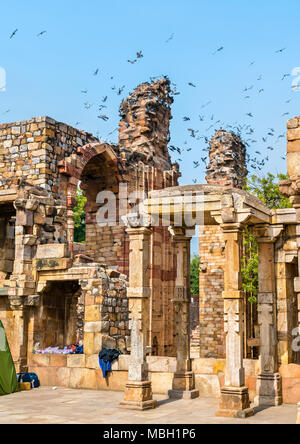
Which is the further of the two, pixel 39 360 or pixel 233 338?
pixel 39 360

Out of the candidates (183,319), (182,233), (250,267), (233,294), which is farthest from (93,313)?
(250,267)

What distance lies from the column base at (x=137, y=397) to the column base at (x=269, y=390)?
208 cm

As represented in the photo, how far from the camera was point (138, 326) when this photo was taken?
9656 millimetres

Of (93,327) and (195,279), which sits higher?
(195,279)

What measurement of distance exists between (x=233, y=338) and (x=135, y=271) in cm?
211

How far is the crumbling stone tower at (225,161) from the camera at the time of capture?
23797 mm

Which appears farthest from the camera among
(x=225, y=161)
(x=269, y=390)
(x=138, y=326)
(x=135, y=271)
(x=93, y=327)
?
(x=225, y=161)

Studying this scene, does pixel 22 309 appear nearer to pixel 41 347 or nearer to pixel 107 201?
pixel 41 347

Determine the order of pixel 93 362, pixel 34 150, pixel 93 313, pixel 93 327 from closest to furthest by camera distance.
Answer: pixel 93 362, pixel 93 327, pixel 93 313, pixel 34 150

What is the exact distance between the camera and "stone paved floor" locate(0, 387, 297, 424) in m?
8.23

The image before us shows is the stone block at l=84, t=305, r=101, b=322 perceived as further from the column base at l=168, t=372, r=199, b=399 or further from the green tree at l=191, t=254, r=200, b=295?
the green tree at l=191, t=254, r=200, b=295

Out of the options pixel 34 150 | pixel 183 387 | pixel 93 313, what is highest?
pixel 34 150

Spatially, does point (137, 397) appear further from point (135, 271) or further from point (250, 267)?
point (250, 267)
